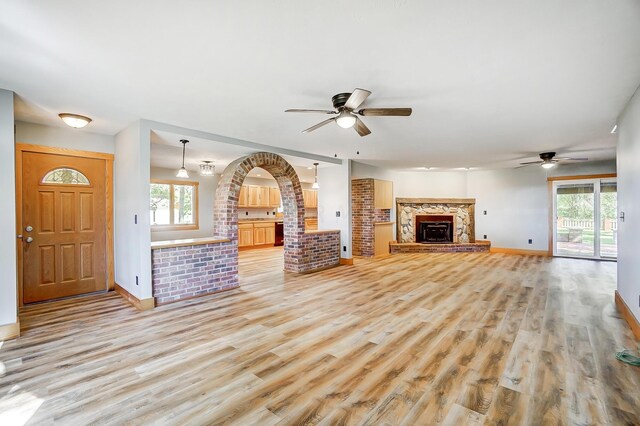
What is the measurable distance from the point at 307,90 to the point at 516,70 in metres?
1.79

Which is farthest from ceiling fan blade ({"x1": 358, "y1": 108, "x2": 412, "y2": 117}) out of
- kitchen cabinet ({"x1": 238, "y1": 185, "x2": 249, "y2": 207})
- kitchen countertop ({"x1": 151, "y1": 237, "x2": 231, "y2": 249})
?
kitchen cabinet ({"x1": 238, "y1": 185, "x2": 249, "y2": 207})

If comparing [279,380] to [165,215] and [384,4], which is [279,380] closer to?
[384,4]

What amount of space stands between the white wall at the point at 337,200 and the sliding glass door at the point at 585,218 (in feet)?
18.7

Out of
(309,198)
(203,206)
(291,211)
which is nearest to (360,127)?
(291,211)

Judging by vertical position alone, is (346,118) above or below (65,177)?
above

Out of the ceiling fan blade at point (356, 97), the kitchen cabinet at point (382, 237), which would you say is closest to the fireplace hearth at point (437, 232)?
the kitchen cabinet at point (382, 237)

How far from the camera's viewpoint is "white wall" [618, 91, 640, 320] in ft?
9.60

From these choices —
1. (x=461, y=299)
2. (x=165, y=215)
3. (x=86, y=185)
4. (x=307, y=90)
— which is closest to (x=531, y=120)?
(x=461, y=299)

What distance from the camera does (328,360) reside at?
2451mm

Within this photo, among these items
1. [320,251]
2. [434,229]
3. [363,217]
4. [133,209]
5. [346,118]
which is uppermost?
[346,118]

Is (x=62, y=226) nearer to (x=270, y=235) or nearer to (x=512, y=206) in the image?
(x=270, y=235)

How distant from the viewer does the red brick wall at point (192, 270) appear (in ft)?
12.9

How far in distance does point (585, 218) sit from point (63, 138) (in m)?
10.8

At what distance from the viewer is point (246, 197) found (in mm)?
9289
